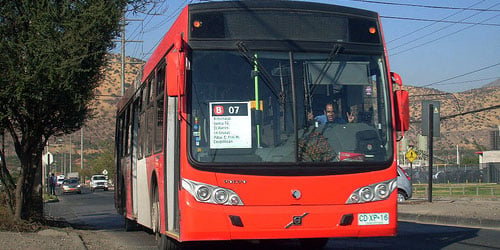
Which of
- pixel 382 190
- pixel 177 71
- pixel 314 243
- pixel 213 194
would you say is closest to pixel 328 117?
pixel 382 190

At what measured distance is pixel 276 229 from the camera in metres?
8.42

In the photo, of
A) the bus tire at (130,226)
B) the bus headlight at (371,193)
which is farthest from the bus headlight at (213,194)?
the bus tire at (130,226)

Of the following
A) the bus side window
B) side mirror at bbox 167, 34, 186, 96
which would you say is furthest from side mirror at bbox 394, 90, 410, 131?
the bus side window

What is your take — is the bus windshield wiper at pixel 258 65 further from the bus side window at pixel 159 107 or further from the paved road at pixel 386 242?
the paved road at pixel 386 242

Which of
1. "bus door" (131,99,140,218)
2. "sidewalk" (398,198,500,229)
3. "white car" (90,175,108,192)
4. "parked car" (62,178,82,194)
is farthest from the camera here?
"white car" (90,175,108,192)

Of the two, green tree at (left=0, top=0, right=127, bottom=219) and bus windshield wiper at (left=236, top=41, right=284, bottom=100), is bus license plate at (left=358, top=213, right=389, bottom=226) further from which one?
green tree at (left=0, top=0, right=127, bottom=219)

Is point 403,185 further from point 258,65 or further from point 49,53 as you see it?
point 258,65

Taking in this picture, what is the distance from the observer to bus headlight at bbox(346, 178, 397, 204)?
8641 mm

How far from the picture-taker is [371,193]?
8.70 m

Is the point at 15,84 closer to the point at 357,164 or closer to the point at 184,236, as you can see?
the point at 184,236

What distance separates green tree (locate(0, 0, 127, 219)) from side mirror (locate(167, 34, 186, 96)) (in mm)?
5639

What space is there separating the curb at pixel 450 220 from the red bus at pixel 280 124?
9.48 m

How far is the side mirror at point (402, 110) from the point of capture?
355 inches

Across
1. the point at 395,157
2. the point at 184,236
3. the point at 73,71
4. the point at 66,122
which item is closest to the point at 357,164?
the point at 395,157
